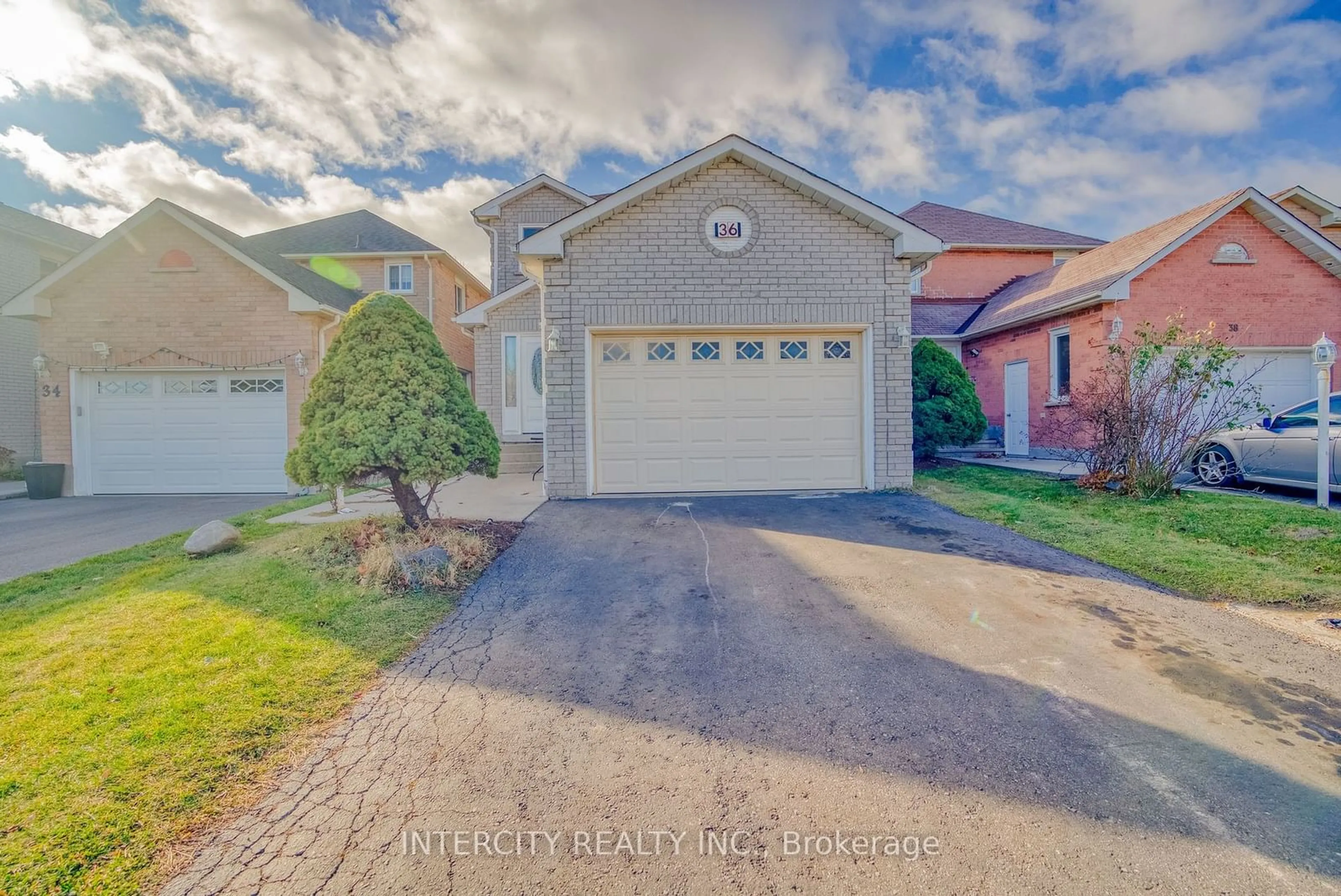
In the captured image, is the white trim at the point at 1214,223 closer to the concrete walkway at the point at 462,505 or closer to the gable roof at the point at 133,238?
the concrete walkway at the point at 462,505

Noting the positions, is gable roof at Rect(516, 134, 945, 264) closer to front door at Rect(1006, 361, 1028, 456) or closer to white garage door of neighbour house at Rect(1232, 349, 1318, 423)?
front door at Rect(1006, 361, 1028, 456)

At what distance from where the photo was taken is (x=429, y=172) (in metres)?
13.9

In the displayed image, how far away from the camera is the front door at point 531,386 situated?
13117 millimetres

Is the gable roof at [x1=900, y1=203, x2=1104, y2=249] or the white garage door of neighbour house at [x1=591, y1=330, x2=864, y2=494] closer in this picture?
the white garage door of neighbour house at [x1=591, y1=330, x2=864, y2=494]

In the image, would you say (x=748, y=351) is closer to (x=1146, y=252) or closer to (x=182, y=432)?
(x=1146, y=252)

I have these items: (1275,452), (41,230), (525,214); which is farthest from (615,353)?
(41,230)

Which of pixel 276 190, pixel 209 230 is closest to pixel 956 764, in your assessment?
pixel 209 230

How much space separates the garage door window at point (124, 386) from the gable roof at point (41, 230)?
242 inches

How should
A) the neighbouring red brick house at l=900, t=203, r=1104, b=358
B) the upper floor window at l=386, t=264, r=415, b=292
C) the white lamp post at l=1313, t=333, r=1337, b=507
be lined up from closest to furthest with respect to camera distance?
the white lamp post at l=1313, t=333, r=1337, b=507 → the upper floor window at l=386, t=264, r=415, b=292 → the neighbouring red brick house at l=900, t=203, r=1104, b=358

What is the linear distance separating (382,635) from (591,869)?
2.60 m

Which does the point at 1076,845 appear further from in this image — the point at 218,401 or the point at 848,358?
the point at 218,401

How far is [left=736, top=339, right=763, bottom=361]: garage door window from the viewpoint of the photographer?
863 centimetres

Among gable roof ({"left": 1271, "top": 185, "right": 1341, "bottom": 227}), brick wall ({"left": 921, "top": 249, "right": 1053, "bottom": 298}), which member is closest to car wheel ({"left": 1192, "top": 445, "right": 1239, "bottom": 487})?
gable roof ({"left": 1271, "top": 185, "right": 1341, "bottom": 227})

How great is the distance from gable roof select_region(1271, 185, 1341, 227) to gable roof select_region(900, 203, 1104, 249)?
5030mm
